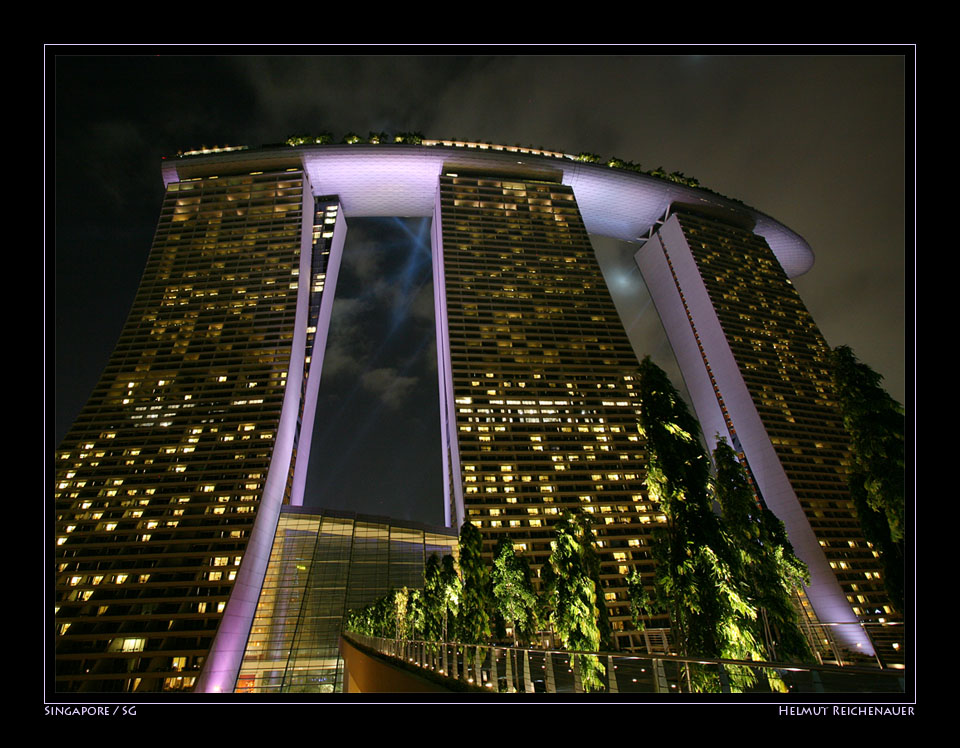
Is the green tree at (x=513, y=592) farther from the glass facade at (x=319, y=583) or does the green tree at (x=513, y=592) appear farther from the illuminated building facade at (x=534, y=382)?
the illuminated building facade at (x=534, y=382)

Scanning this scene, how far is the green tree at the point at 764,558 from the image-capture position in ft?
108

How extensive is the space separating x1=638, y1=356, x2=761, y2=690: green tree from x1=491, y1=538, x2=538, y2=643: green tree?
21.5 meters

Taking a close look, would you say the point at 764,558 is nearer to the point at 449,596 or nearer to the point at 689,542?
the point at 689,542

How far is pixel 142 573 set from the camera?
199 feet

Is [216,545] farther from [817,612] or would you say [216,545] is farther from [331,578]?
[817,612]

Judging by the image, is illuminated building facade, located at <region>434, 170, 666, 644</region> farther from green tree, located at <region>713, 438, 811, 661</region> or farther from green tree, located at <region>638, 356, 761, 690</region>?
green tree, located at <region>638, 356, 761, 690</region>

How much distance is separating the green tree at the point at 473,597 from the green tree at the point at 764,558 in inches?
712

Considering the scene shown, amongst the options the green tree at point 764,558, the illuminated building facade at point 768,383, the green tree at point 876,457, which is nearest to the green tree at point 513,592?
the green tree at point 764,558

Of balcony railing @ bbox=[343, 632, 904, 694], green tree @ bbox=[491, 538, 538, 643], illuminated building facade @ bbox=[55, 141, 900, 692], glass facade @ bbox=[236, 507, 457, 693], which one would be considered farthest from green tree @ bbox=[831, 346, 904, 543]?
illuminated building facade @ bbox=[55, 141, 900, 692]

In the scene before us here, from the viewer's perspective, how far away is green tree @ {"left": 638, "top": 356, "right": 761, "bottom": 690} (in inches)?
680

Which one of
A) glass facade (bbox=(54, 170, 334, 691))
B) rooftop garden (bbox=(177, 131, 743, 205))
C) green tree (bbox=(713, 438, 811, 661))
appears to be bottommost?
green tree (bbox=(713, 438, 811, 661))

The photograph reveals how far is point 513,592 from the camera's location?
40.3 meters

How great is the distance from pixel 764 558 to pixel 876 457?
20803 mm

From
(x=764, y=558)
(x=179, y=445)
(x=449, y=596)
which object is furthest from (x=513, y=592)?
(x=179, y=445)
